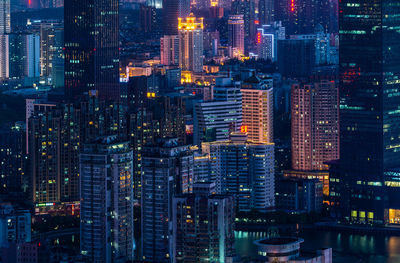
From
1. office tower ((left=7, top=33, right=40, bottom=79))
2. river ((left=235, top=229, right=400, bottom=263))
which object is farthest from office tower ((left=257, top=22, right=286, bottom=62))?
river ((left=235, top=229, right=400, bottom=263))

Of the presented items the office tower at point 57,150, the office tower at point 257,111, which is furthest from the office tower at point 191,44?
the office tower at point 57,150

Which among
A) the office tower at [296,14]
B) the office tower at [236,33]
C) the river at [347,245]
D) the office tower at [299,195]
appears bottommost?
the river at [347,245]

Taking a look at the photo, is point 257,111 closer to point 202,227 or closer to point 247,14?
point 202,227

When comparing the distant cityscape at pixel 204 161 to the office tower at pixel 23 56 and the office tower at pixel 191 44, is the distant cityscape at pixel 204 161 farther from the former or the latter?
the office tower at pixel 23 56

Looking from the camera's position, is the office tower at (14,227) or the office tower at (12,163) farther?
the office tower at (12,163)

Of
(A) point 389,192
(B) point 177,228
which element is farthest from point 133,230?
(A) point 389,192

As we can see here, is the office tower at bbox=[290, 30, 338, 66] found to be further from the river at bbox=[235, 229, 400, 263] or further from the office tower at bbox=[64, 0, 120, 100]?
the river at bbox=[235, 229, 400, 263]

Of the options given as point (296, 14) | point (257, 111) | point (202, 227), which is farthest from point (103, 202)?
point (296, 14)
